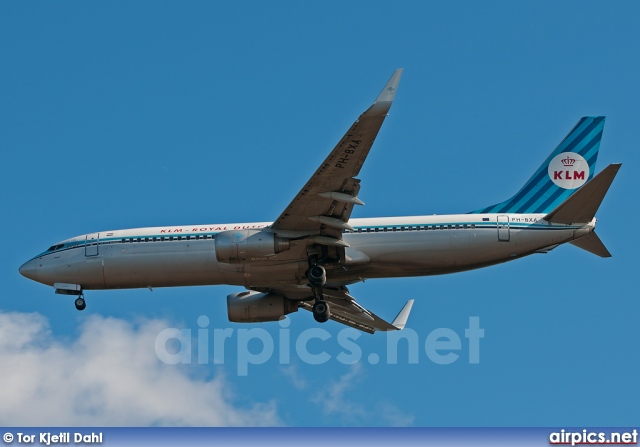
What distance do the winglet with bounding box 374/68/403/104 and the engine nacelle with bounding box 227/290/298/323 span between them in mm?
14506

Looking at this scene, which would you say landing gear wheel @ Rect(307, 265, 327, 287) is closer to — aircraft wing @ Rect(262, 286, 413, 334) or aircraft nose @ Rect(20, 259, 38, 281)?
aircraft wing @ Rect(262, 286, 413, 334)

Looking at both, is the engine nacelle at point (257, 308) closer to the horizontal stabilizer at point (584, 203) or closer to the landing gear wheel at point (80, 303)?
the landing gear wheel at point (80, 303)

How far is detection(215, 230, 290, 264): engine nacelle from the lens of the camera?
1722 inches

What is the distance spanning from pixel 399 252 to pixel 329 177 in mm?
4975

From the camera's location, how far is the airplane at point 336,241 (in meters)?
43.8

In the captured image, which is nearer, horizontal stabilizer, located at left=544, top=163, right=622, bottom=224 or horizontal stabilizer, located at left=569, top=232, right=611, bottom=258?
horizontal stabilizer, located at left=544, top=163, right=622, bottom=224

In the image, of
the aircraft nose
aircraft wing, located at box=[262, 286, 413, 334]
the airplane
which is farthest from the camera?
aircraft wing, located at box=[262, 286, 413, 334]

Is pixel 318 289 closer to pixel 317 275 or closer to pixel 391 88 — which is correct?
pixel 317 275

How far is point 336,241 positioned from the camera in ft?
146

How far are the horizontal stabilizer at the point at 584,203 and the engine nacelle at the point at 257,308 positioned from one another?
39.7 feet

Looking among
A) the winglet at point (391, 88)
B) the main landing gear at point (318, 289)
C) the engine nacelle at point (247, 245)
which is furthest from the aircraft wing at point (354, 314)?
the winglet at point (391, 88)

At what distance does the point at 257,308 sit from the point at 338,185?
397 inches

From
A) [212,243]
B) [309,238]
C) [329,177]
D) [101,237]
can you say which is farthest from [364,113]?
[101,237]

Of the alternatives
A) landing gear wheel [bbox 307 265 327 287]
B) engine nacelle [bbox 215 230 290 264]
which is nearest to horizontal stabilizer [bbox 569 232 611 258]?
landing gear wheel [bbox 307 265 327 287]
